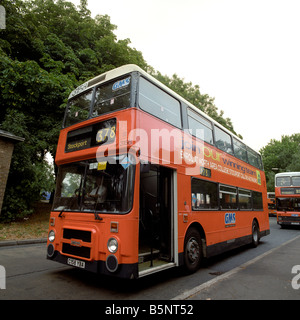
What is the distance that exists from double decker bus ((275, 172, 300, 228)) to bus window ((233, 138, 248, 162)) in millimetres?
9640

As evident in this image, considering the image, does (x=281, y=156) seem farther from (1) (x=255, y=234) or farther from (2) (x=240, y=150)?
(2) (x=240, y=150)

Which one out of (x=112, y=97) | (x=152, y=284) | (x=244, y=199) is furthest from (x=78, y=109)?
(x=244, y=199)

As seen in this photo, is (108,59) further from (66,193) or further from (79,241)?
(79,241)

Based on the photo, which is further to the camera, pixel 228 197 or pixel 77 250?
pixel 228 197

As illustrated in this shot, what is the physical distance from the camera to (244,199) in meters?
8.72

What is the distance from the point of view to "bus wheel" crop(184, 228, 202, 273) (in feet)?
16.9

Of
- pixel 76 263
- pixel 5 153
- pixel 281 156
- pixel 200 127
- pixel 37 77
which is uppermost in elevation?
pixel 281 156

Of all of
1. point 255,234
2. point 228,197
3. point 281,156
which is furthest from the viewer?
point 281,156

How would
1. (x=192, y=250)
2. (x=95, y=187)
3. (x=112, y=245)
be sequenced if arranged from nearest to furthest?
(x=112, y=245) → (x=95, y=187) → (x=192, y=250)

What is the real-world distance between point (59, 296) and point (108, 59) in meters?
15.6

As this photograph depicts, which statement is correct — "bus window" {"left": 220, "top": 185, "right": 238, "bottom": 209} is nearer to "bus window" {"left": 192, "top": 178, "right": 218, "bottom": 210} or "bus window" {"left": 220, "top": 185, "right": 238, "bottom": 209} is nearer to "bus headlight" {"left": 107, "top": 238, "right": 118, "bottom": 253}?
"bus window" {"left": 192, "top": 178, "right": 218, "bottom": 210}

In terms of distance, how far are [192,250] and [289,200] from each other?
577 inches

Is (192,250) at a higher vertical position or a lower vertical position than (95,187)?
lower
